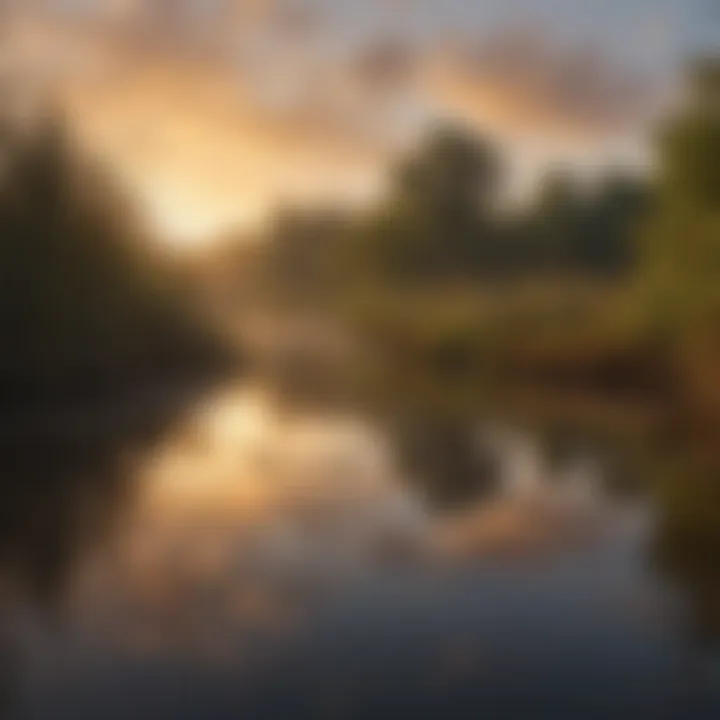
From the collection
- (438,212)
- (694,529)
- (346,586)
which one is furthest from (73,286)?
(694,529)

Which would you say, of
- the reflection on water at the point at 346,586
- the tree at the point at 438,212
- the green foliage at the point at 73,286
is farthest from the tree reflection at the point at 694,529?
the green foliage at the point at 73,286

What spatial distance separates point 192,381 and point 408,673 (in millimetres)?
1729

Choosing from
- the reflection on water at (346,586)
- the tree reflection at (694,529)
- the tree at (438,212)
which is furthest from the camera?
the tree at (438,212)

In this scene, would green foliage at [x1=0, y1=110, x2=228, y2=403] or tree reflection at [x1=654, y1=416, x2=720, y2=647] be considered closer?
tree reflection at [x1=654, y1=416, x2=720, y2=647]

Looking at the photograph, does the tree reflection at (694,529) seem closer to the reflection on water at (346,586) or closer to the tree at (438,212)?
the reflection on water at (346,586)

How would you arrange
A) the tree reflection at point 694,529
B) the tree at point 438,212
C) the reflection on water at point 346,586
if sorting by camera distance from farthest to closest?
the tree at point 438,212
the tree reflection at point 694,529
the reflection on water at point 346,586

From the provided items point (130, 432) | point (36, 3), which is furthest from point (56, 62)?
point (130, 432)

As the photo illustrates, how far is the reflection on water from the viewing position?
898 millimetres

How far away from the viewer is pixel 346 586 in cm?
120

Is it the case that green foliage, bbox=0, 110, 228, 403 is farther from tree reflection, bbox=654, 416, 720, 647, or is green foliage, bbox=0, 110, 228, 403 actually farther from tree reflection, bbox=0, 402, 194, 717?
tree reflection, bbox=654, 416, 720, 647

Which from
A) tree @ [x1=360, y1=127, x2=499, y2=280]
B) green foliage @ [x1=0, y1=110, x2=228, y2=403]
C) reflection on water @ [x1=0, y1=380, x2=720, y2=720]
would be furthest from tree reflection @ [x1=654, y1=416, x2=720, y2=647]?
green foliage @ [x1=0, y1=110, x2=228, y2=403]

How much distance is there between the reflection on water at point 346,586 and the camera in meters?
0.90

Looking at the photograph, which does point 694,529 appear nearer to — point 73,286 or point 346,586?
point 346,586

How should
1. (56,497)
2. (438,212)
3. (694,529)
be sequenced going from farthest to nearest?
(438,212) < (56,497) < (694,529)
